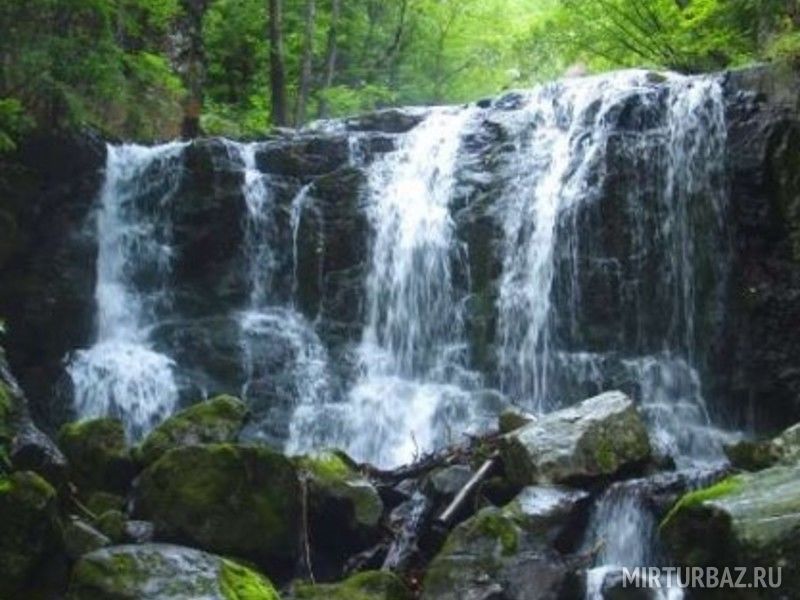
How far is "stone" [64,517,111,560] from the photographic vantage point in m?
7.61

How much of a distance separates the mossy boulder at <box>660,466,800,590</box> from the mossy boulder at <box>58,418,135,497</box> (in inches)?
198

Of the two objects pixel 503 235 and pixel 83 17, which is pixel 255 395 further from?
pixel 83 17

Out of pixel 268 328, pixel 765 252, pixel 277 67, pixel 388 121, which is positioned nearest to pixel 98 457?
pixel 268 328

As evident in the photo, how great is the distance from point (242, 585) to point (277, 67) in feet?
49.3

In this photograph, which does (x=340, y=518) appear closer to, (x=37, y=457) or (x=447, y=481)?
(x=447, y=481)

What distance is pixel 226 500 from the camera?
832cm

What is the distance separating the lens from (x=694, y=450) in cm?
1212

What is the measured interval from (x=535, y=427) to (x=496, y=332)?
15.5 feet

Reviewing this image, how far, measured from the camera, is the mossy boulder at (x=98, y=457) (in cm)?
934

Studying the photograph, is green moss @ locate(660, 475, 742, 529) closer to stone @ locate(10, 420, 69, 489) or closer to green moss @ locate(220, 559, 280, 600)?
green moss @ locate(220, 559, 280, 600)

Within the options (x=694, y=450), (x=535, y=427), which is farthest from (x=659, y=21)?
(x=535, y=427)

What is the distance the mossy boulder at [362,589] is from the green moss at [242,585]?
68 cm

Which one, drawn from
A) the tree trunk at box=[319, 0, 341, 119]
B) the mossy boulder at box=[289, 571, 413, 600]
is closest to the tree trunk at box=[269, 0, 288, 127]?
the tree trunk at box=[319, 0, 341, 119]

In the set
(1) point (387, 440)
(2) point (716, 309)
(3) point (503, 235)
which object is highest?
(3) point (503, 235)
